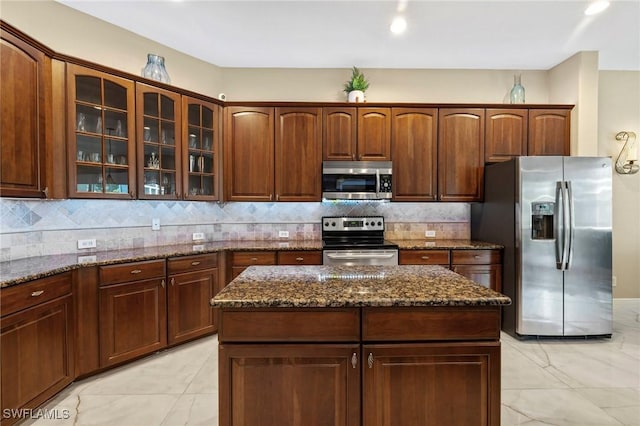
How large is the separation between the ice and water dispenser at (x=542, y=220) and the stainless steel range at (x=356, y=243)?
4.41 feet

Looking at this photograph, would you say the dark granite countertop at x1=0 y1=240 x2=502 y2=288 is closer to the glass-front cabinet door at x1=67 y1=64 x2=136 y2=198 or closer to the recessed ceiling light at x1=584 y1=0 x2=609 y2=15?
the glass-front cabinet door at x1=67 y1=64 x2=136 y2=198

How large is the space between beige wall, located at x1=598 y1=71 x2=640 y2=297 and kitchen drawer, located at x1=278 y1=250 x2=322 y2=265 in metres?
3.95

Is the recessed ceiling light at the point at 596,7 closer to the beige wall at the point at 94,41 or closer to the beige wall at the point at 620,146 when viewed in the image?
the beige wall at the point at 620,146

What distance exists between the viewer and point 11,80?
6.88 feet

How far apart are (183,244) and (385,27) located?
3034 mm

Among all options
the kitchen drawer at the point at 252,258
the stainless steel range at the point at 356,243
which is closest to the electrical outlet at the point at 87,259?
the kitchen drawer at the point at 252,258

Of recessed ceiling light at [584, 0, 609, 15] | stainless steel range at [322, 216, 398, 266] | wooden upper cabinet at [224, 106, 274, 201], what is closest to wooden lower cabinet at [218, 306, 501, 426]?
stainless steel range at [322, 216, 398, 266]

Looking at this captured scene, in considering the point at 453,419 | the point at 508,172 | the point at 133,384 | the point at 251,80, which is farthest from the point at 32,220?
the point at 508,172

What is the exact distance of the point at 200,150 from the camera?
11.3 feet

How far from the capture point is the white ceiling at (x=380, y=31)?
280cm

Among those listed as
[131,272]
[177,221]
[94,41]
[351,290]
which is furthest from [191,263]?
[94,41]

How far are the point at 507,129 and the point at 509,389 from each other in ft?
9.10

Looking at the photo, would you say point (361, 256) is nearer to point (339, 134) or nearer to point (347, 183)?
point (347, 183)

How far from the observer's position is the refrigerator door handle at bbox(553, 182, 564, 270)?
306cm
